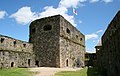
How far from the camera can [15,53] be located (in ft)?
78.6

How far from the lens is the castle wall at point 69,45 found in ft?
91.7

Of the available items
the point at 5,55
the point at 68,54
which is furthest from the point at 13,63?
the point at 68,54

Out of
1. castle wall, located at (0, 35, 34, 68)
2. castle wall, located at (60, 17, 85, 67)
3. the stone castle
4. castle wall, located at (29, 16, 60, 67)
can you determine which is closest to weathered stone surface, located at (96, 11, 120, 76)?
castle wall, located at (0, 35, 34, 68)

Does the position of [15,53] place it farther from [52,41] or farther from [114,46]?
[114,46]

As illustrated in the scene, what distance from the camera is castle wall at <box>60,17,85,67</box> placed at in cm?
2794

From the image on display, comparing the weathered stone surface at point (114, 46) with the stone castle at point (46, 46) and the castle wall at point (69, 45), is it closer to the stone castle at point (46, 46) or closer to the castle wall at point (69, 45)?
the stone castle at point (46, 46)

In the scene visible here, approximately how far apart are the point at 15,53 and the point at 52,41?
19.9 feet

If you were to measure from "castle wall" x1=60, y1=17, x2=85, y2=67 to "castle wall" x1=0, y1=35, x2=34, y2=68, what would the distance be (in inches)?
189

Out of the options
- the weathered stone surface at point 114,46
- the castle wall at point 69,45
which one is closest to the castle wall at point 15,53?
the castle wall at point 69,45

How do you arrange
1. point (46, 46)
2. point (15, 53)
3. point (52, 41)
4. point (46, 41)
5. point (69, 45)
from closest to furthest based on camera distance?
point (15, 53) < point (52, 41) < point (46, 46) < point (46, 41) < point (69, 45)

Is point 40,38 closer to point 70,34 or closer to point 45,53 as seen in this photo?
point 45,53

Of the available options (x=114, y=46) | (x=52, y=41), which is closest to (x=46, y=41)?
(x=52, y=41)

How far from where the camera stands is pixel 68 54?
2988 cm

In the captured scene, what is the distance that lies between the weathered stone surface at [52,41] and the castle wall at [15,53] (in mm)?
1538
